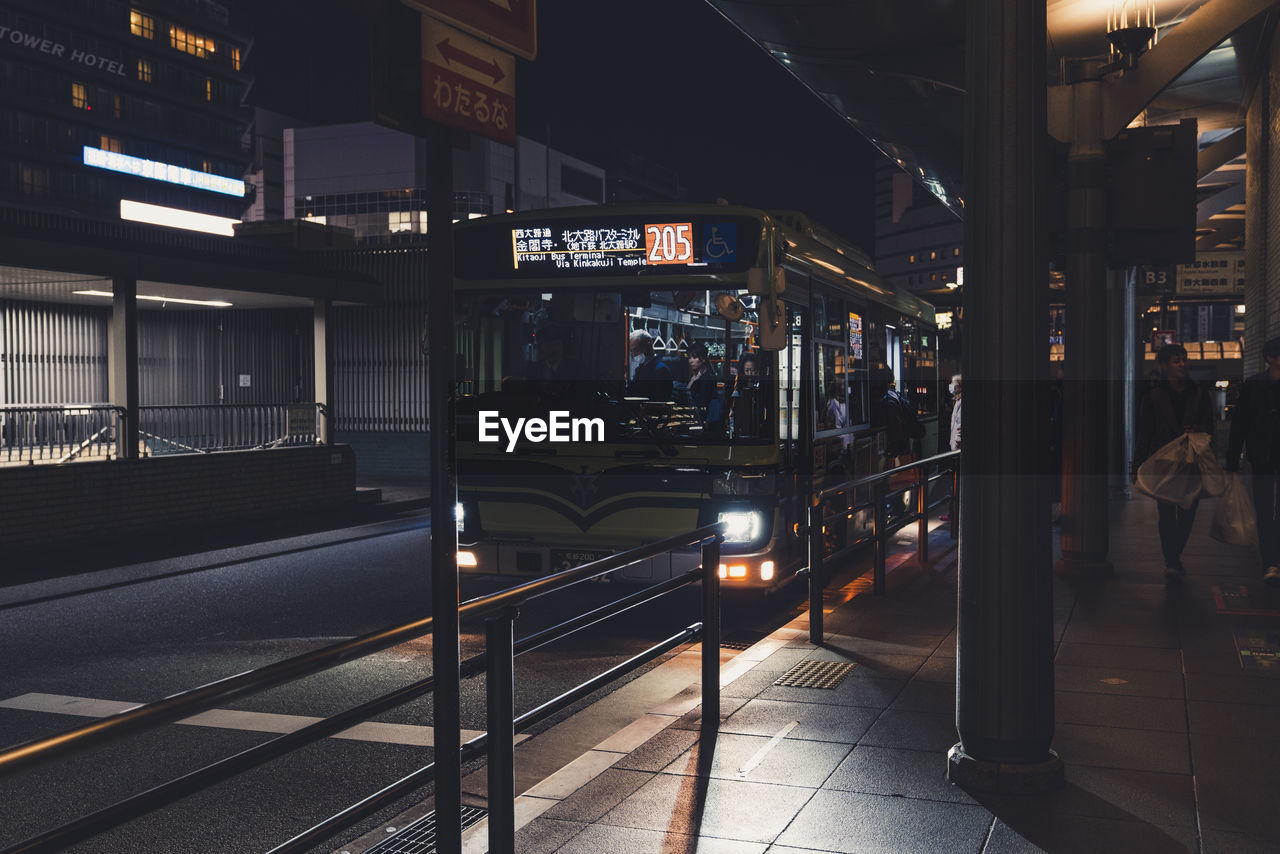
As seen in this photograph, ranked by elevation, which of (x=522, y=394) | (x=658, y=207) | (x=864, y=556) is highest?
(x=658, y=207)

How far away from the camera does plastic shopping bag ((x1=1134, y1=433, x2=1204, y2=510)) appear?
30.1ft

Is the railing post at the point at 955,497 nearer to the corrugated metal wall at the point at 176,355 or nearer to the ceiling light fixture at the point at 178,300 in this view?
the ceiling light fixture at the point at 178,300

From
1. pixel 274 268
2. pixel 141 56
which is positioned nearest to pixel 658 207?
pixel 274 268

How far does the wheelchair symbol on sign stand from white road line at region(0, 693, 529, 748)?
12.9 feet

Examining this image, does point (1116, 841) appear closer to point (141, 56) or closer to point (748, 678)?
point (748, 678)

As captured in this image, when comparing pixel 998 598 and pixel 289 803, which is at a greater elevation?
pixel 998 598

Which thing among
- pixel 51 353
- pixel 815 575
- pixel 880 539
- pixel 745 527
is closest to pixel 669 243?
pixel 745 527

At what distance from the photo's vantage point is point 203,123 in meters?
90.2

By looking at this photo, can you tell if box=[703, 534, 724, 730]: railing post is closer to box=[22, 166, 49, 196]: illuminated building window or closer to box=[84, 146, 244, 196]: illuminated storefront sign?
box=[22, 166, 49, 196]: illuminated building window

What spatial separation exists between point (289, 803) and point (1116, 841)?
3217 mm

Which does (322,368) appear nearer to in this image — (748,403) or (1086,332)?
(748,403)

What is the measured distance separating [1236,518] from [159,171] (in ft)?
284

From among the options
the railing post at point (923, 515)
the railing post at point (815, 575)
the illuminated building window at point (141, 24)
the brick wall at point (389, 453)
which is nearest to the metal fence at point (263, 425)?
the brick wall at point (389, 453)

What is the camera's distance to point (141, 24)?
84.5 meters
